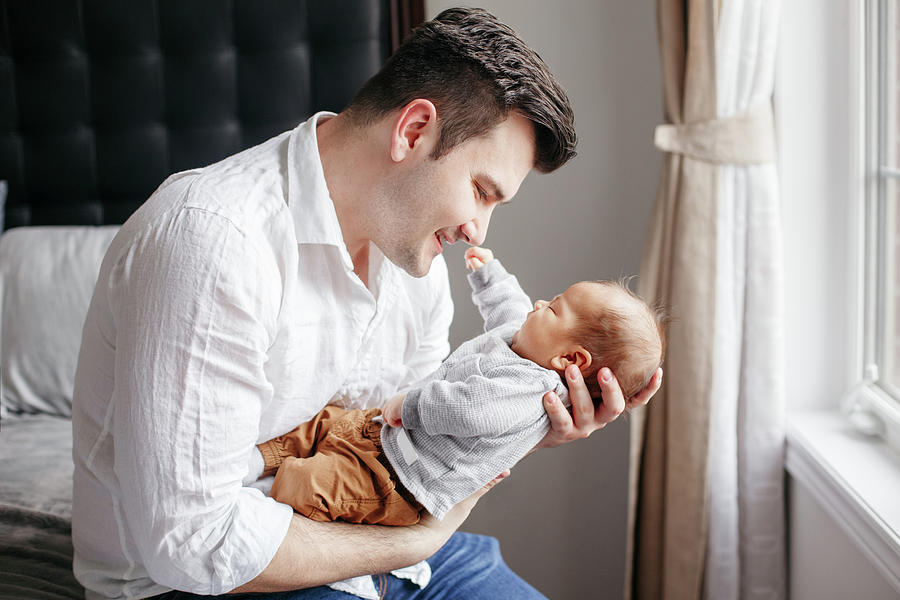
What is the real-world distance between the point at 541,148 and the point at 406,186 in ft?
0.77

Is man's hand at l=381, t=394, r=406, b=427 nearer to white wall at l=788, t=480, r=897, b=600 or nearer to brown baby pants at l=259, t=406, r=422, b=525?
brown baby pants at l=259, t=406, r=422, b=525

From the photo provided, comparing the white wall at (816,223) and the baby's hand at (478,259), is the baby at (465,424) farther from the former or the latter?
the white wall at (816,223)

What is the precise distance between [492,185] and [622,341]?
1.07 feet

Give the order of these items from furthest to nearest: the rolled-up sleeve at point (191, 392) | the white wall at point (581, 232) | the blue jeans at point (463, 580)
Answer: the white wall at point (581, 232) → the blue jeans at point (463, 580) → the rolled-up sleeve at point (191, 392)

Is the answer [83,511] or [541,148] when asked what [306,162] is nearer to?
[541,148]

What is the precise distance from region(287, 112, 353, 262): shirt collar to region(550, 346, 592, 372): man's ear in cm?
40

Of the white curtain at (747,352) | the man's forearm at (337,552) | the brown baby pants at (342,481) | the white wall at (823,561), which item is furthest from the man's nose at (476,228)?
the white wall at (823,561)

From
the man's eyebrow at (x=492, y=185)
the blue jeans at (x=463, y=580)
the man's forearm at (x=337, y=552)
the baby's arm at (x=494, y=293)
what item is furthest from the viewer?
the baby's arm at (x=494, y=293)

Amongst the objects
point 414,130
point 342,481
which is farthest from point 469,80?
point 342,481

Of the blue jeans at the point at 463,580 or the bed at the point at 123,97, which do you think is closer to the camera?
the blue jeans at the point at 463,580

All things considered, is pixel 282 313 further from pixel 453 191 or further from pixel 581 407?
pixel 581 407

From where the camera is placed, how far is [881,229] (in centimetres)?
179

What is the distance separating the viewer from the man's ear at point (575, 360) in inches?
50.9

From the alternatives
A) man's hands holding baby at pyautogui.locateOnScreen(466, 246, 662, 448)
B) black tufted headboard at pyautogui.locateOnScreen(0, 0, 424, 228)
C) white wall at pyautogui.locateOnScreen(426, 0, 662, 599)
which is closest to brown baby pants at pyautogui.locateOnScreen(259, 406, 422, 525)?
man's hands holding baby at pyautogui.locateOnScreen(466, 246, 662, 448)
